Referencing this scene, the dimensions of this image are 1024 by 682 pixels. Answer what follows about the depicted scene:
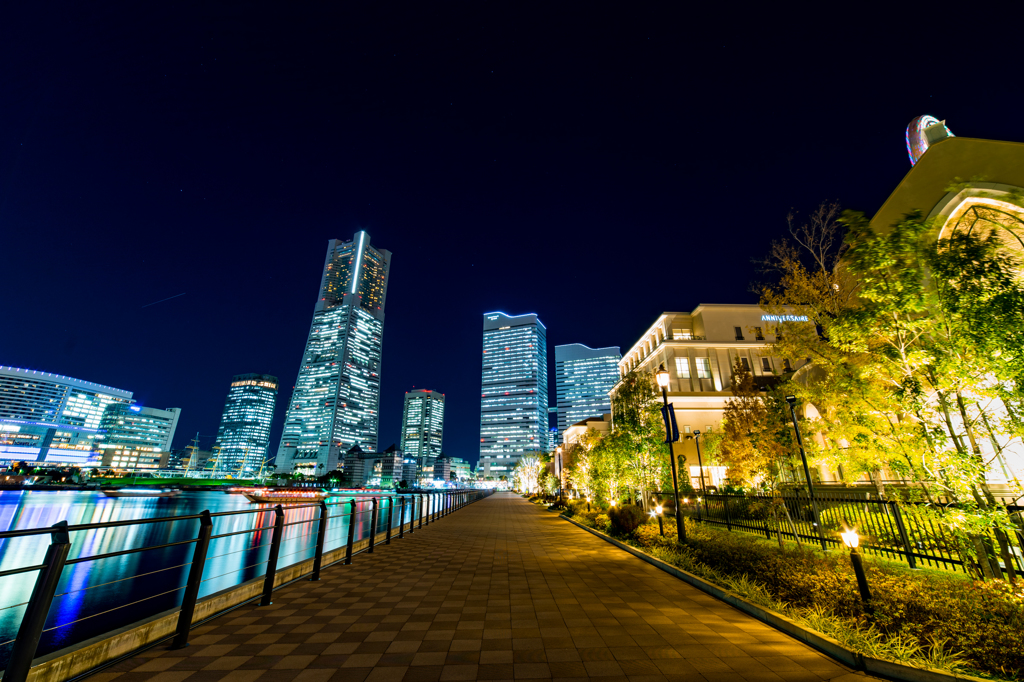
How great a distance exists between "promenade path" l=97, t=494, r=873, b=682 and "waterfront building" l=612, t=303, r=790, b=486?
4046 centimetres

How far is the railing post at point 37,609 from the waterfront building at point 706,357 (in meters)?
46.6

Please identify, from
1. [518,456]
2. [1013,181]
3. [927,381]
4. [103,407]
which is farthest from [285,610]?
[103,407]

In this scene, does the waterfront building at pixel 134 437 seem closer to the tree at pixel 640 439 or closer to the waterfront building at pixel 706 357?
the waterfront building at pixel 706 357

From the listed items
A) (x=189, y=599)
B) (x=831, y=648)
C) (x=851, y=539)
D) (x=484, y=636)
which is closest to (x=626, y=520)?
(x=851, y=539)

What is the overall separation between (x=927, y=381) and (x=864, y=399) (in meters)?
2.33

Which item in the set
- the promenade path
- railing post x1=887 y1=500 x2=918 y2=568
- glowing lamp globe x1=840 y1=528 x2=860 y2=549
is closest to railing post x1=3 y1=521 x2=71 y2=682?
the promenade path

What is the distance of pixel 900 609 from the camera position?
5523 millimetres

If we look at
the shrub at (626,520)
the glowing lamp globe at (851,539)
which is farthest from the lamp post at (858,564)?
the shrub at (626,520)

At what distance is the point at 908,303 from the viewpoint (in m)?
7.13

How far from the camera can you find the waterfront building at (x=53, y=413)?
141 metres

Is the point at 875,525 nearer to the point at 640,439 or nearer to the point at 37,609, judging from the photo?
the point at 640,439

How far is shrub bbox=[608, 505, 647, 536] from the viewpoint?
1497 cm

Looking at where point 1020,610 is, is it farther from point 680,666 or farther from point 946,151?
point 946,151

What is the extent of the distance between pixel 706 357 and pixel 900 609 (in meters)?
49.9
